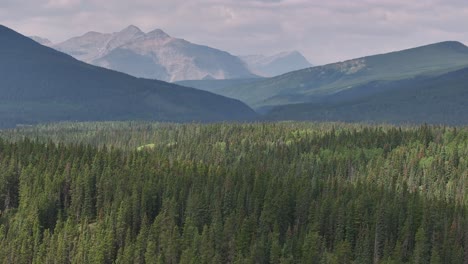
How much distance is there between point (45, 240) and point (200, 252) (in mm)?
37096

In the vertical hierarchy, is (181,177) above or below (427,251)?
above

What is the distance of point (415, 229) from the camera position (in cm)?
16725

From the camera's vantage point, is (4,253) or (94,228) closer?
(4,253)

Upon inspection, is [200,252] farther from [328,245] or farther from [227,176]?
[227,176]

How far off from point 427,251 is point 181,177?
69.1 meters

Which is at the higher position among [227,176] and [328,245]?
[227,176]

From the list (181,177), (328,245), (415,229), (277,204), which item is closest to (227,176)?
(181,177)

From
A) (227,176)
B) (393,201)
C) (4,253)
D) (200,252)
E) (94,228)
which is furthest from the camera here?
(227,176)

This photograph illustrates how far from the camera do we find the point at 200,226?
554 ft

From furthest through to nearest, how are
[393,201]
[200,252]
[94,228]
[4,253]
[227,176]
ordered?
[227,176] < [393,201] < [94,228] < [4,253] < [200,252]

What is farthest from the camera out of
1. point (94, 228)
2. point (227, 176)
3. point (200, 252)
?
point (227, 176)

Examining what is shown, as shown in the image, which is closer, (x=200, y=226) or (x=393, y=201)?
(x=200, y=226)

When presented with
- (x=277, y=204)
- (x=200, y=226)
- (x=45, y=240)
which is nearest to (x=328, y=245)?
(x=277, y=204)

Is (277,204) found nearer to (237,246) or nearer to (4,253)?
(237,246)
